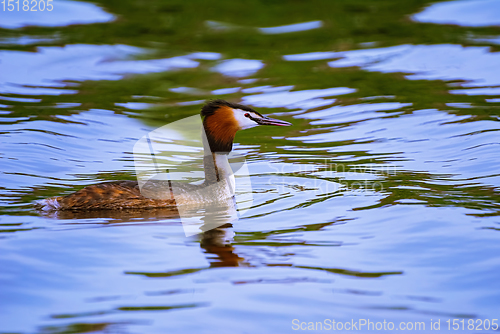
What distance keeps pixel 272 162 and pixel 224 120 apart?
76.1 inches

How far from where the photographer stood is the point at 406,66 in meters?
13.6

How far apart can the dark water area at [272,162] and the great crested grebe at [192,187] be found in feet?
0.68

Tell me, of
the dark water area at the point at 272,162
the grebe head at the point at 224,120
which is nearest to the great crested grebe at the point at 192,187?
the grebe head at the point at 224,120

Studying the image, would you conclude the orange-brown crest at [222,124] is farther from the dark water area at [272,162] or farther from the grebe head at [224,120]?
the dark water area at [272,162]

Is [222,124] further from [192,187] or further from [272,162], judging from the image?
[272,162]

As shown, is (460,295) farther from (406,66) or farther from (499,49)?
(499,49)

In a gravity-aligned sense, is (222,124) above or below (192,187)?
above

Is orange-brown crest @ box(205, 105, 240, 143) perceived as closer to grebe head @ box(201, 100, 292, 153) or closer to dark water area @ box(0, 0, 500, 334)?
grebe head @ box(201, 100, 292, 153)

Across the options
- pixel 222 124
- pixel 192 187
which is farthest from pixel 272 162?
pixel 192 187

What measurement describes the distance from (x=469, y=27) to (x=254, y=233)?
11780mm

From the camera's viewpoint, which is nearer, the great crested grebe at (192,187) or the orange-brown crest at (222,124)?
the great crested grebe at (192,187)

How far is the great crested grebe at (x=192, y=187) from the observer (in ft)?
22.4

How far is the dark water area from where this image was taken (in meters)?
4.73

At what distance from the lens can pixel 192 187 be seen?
7297 millimetres
